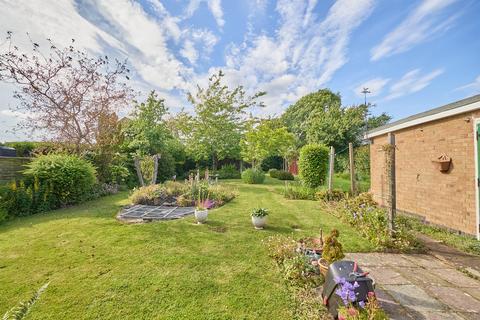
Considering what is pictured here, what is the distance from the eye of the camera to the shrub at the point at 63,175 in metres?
7.31

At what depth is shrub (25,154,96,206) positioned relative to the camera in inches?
288

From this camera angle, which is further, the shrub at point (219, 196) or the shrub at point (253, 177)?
the shrub at point (253, 177)

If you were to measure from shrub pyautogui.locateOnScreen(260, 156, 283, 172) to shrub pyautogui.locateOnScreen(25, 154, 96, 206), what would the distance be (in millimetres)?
18349

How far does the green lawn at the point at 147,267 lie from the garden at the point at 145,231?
0.02 metres

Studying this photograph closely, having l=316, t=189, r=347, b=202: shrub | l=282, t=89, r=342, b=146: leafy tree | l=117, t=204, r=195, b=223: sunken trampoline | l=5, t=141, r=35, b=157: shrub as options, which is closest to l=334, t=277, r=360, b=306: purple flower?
l=117, t=204, r=195, b=223: sunken trampoline

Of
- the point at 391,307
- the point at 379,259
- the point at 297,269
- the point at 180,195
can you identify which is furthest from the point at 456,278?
the point at 180,195

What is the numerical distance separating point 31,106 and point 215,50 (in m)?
8.40

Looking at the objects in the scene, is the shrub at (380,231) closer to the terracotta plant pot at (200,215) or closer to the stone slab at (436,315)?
the stone slab at (436,315)

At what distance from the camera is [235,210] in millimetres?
7000

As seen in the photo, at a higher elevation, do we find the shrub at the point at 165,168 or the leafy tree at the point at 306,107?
the leafy tree at the point at 306,107

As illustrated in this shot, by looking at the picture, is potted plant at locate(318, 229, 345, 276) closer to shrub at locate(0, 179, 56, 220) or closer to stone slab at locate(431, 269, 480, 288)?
stone slab at locate(431, 269, 480, 288)

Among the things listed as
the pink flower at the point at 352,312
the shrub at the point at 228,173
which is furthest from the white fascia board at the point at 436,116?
the shrub at the point at 228,173

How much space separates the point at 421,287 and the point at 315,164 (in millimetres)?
7005

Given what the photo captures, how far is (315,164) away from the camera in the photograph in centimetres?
966
